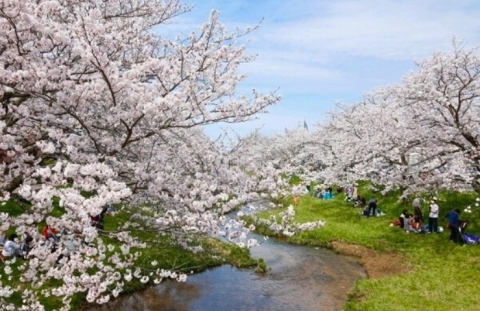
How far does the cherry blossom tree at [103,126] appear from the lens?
6758 millimetres

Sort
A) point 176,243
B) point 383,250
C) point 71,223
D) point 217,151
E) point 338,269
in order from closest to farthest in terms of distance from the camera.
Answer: point 71,223, point 217,151, point 176,243, point 338,269, point 383,250

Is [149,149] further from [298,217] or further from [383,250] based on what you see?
[298,217]

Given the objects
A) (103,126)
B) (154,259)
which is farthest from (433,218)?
(103,126)

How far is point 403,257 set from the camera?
19703 mm

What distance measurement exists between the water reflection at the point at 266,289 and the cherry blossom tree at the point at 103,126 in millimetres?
6192

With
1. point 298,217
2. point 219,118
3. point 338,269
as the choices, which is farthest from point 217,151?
point 298,217

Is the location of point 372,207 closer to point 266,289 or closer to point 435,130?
point 435,130

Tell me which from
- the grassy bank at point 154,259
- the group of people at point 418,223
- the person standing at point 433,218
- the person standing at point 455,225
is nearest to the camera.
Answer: the grassy bank at point 154,259

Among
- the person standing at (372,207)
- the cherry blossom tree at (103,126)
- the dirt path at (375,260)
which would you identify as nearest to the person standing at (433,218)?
the dirt path at (375,260)

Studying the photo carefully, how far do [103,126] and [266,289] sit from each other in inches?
417

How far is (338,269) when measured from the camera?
1939cm

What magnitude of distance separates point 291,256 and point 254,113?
14286mm

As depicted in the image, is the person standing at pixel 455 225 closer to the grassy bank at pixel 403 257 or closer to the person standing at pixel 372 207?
the grassy bank at pixel 403 257

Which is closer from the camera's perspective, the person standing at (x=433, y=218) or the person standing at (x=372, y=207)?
the person standing at (x=433, y=218)
